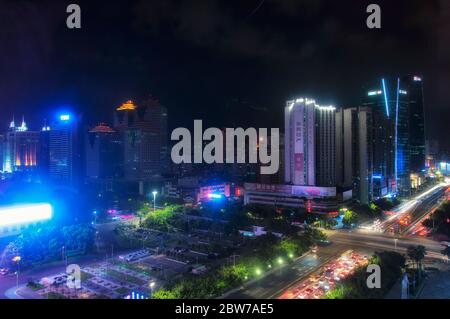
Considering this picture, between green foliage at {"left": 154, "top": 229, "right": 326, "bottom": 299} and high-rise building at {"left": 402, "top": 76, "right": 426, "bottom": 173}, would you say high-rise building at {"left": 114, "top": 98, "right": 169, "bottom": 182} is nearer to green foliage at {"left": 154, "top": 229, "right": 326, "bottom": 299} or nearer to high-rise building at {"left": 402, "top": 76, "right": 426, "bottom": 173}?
green foliage at {"left": 154, "top": 229, "right": 326, "bottom": 299}

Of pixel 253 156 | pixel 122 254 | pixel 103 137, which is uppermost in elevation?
pixel 103 137

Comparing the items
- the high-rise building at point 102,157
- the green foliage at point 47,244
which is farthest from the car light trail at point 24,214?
the high-rise building at point 102,157

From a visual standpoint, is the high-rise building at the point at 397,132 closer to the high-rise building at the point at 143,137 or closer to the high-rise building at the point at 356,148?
the high-rise building at the point at 356,148

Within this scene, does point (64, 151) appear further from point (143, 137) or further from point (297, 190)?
point (297, 190)

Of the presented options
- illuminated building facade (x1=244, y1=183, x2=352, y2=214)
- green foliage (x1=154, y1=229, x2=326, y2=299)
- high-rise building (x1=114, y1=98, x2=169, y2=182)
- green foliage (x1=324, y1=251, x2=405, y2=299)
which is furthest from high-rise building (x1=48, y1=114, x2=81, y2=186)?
green foliage (x1=324, y1=251, x2=405, y2=299)
